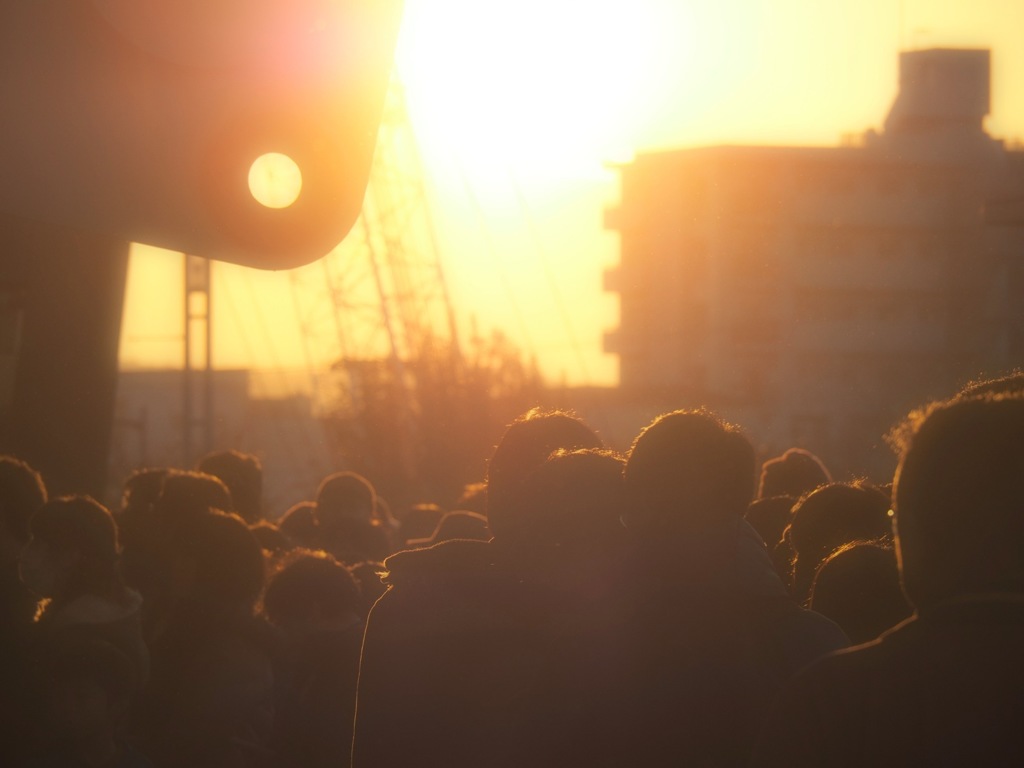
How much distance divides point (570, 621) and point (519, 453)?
0.83 m

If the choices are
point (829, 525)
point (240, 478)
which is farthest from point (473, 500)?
point (829, 525)

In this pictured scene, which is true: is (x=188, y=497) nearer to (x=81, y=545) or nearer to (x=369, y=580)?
(x=369, y=580)

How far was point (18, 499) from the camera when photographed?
5.46 m

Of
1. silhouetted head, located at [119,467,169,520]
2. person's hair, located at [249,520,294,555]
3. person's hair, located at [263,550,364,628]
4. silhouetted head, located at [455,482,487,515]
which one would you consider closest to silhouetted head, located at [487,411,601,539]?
person's hair, located at [263,550,364,628]

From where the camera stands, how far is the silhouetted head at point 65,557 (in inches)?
196

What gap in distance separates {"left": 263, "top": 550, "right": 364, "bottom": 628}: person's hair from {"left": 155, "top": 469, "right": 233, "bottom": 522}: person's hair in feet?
1.54

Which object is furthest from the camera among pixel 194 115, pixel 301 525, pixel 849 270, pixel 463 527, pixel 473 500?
pixel 849 270

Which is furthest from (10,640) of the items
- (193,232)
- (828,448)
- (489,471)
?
(828,448)

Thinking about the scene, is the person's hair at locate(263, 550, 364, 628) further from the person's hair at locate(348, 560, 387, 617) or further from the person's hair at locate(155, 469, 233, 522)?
the person's hair at locate(348, 560, 387, 617)

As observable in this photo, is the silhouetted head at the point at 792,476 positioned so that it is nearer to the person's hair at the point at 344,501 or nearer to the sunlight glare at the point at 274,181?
the person's hair at the point at 344,501

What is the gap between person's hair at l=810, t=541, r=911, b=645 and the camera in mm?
3814

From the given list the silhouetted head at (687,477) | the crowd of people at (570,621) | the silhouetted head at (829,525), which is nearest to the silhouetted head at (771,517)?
the crowd of people at (570,621)

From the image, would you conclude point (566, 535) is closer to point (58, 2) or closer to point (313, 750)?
point (58, 2)

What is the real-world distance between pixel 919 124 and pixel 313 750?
6548 cm
